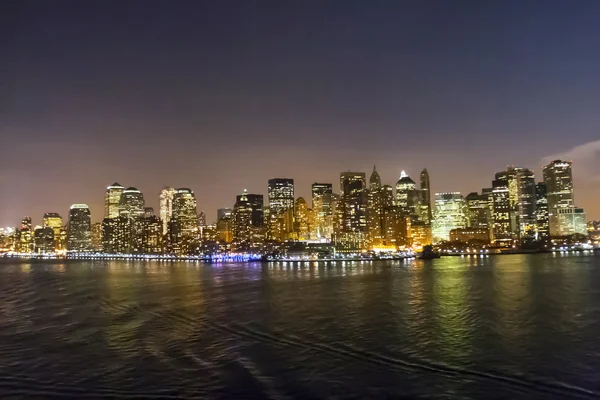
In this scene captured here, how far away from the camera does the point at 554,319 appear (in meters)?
39.8

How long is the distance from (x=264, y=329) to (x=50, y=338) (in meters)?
14.7

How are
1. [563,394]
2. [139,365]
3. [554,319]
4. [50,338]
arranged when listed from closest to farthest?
[563,394] → [139,365] → [50,338] → [554,319]

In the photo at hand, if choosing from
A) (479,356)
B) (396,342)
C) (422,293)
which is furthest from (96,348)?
(422,293)

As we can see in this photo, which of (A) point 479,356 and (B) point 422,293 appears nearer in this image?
(A) point 479,356

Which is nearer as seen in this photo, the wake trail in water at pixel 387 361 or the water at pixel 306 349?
the wake trail in water at pixel 387 361

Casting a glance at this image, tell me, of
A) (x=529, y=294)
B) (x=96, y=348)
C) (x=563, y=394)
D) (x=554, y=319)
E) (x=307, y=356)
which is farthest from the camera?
(x=529, y=294)

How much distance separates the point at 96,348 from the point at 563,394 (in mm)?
25292

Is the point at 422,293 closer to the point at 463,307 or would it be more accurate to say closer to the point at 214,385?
the point at 463,307

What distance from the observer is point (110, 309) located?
49.0m

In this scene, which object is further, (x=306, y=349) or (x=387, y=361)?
(x=306, y=349)

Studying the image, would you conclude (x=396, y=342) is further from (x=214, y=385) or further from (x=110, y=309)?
(x=110, y=309)

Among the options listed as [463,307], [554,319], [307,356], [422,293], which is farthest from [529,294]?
[307,356]

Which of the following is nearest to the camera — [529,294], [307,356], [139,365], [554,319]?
[139,365]

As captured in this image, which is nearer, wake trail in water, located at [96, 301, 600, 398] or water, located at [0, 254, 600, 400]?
wake trail in water, located at [96, 301, 600, 398]
